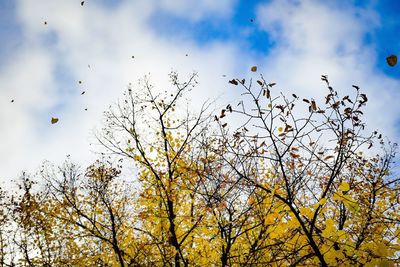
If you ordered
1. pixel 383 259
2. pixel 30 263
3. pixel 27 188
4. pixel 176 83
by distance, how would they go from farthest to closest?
pixel 27 188
pixel 30 263
pixel 176 83
pixel 383 259

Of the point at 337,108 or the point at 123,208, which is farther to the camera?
the point at 123,208

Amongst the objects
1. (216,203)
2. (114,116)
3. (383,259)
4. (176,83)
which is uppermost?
(176,83)

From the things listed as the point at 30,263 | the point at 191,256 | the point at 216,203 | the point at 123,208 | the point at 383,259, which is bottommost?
the point at 383,259

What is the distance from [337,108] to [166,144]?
606 cm

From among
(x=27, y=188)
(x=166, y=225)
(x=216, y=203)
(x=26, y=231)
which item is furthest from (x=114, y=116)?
(x=27, y=188)

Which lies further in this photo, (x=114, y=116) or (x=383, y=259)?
(x=114, y=116)

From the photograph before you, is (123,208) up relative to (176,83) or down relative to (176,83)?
down

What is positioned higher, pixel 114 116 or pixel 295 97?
pixel 114 116

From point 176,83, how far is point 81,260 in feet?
24.7

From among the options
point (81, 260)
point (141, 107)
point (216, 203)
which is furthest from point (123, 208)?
point (216, 203)

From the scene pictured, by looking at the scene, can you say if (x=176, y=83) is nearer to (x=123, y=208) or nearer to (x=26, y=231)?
(x=123, y=208)

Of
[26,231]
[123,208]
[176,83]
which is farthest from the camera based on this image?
[26,231]

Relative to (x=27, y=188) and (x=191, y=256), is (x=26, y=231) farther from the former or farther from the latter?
(x=191, y=256)

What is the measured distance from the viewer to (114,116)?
30.0ft
